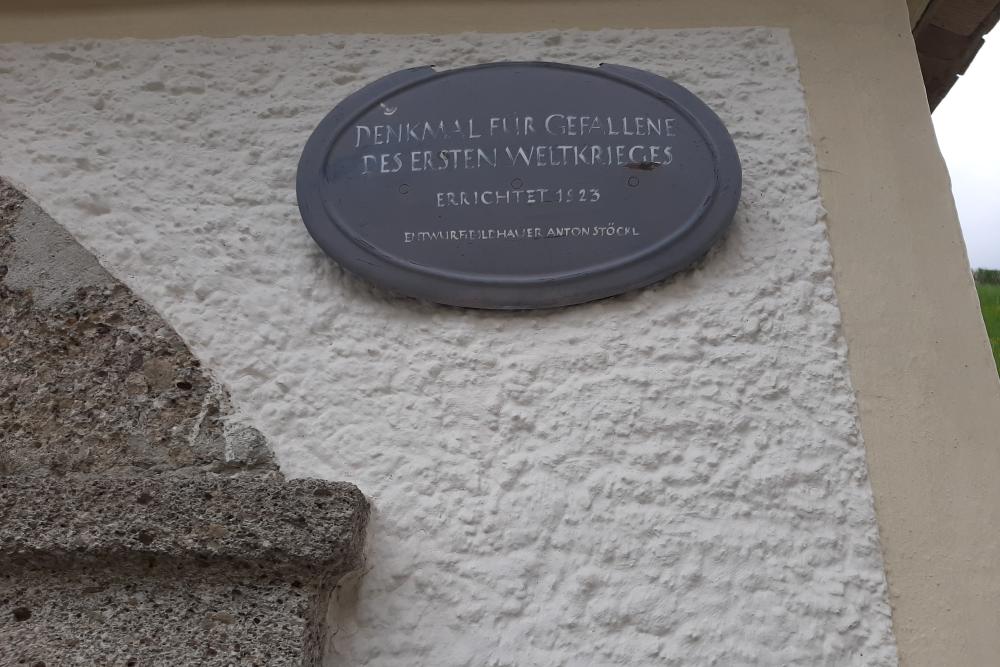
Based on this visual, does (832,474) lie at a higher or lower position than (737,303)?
lower

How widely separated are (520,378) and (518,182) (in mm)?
490

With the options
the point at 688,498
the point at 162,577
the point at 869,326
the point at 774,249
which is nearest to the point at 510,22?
the point at 774,249

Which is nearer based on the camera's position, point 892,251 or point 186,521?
point 186,521

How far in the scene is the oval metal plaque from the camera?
1.99 m

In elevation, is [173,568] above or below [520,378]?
below

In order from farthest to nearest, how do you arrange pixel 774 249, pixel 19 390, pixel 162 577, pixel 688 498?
1. pixel 774 249
2. pixel 19 390
3. pixel 688 498
4. pixel 162 577

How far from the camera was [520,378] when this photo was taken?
1912 mm

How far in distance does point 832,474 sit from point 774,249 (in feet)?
1.75

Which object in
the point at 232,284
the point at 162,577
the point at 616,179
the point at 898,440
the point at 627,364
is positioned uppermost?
the point at 616,179

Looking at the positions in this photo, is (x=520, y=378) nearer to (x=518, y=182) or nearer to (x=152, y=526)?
(x=518, y=182)

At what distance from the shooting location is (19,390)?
6.30 feet

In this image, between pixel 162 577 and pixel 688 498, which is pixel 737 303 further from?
pixel 162 577

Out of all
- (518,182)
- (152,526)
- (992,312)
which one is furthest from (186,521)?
(992,312)

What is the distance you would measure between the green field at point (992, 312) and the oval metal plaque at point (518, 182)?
9.97 feet
